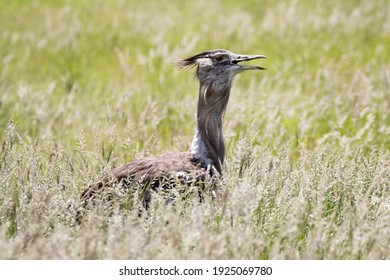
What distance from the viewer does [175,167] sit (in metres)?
4.21

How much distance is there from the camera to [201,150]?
453 centimetres

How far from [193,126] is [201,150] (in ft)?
5.07

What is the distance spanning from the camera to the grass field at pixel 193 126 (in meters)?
3.38

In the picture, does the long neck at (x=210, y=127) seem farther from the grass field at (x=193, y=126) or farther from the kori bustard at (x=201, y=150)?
the grass field at (x=193, y=126)

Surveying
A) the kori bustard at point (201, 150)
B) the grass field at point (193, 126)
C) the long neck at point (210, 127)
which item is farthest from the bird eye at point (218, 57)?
the grass field at point (193, 126)

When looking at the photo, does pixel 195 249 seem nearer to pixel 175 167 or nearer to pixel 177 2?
pixel 175 167

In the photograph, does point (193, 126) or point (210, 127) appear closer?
point (210, 127)

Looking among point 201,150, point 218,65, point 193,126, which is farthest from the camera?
point 193,126

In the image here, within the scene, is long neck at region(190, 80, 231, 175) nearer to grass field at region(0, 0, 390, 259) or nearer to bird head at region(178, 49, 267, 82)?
bird head at region(178, 49, 267, 82)

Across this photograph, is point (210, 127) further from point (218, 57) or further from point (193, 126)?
point (193, 126)

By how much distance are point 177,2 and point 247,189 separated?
879 centimetres

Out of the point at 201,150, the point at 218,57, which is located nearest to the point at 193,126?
the point at 218,57

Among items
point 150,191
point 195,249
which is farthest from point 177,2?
point 195,249

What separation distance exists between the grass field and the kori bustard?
0.50ft
